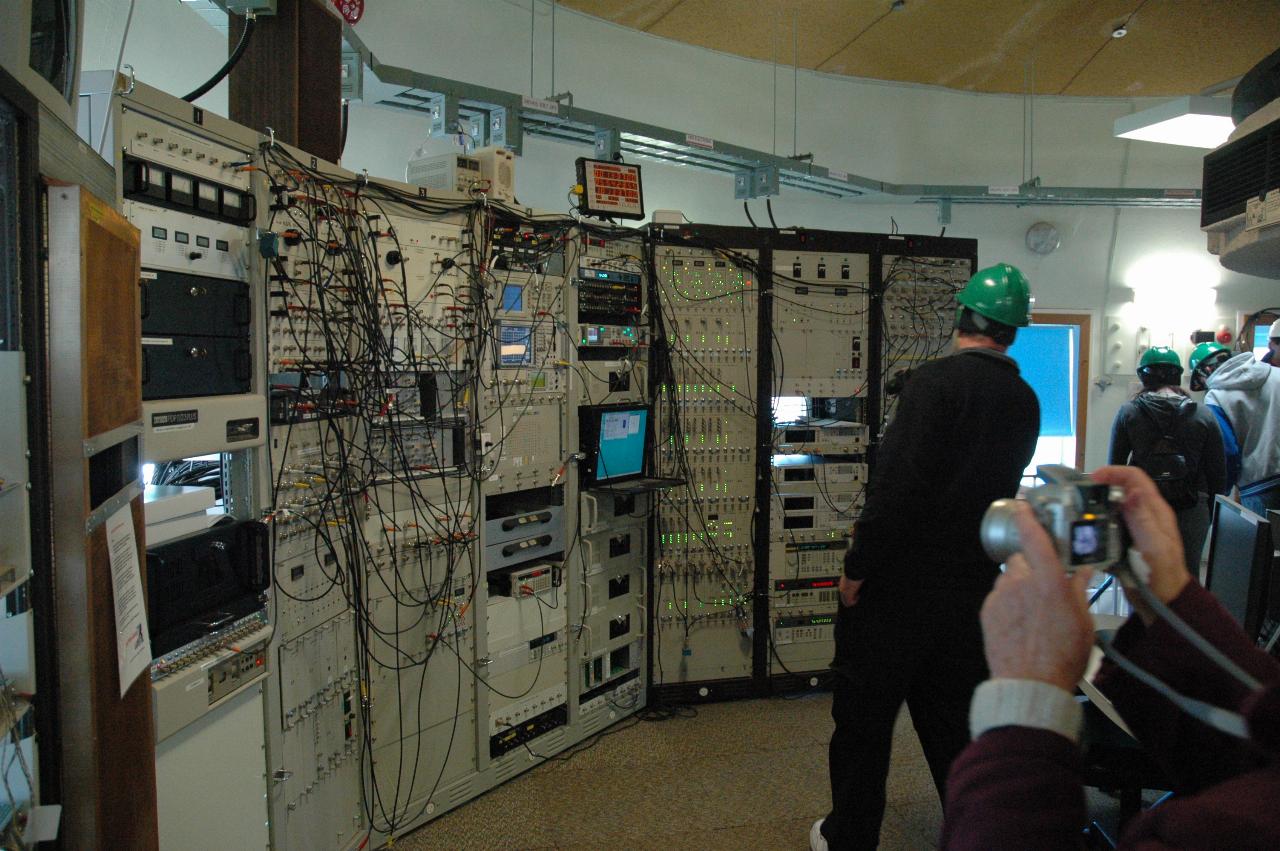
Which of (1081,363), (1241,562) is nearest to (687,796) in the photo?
(1241,562)

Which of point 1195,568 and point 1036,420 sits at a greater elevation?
point 1036,420

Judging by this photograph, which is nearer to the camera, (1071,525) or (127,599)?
(1071,525)

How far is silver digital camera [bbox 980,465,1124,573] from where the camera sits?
76 centimetres

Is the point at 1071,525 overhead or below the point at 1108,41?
below

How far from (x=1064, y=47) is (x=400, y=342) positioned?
509 centimetres

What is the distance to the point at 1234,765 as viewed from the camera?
2.61 ft

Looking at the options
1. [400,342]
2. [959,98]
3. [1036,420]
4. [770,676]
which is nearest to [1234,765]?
[1036,420]

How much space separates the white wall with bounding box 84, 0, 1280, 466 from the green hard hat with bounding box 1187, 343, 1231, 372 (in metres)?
0.49

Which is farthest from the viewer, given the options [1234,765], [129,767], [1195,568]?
[1195,568]

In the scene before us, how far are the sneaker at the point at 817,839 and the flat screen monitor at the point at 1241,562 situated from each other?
127cm

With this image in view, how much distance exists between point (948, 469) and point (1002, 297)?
48cm

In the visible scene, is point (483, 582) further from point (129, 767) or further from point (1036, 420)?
point (1036, 420)

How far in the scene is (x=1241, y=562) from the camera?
1.88 meters

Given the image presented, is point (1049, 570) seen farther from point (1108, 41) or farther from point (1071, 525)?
point (1108, 41)
